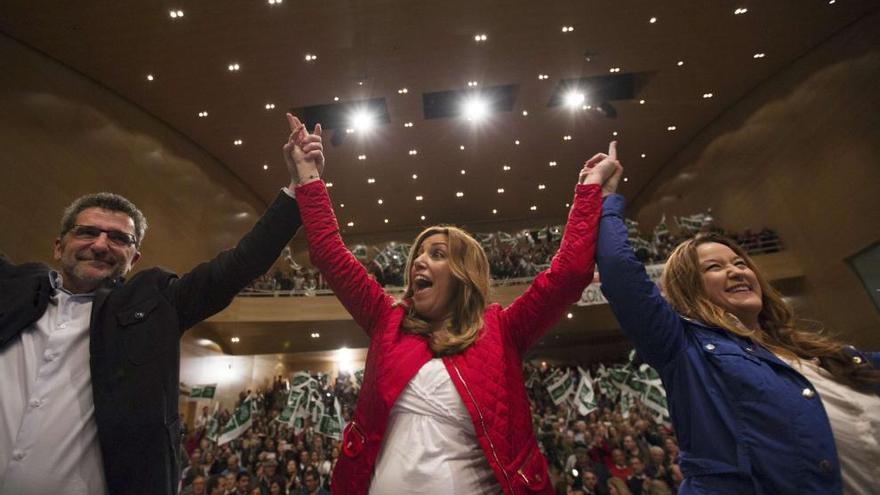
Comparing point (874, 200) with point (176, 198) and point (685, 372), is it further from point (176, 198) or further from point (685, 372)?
point (176, 198)

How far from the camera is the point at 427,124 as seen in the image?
496 inches

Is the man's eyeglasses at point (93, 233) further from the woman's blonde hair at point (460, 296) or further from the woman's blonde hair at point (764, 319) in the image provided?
the woman's blonde hair at point (764, 319)

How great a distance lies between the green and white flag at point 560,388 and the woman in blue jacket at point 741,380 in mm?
4976

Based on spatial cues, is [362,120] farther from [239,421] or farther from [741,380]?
[741,380]

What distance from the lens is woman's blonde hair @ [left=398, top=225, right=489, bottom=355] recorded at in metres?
1.43

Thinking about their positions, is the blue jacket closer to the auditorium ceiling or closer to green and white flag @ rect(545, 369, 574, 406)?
green and white flag @ rect(545, 369, 574, 406)

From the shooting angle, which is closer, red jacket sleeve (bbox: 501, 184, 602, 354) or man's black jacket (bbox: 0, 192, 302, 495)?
man's black jacket (bbox: 0, 192, 302, 495)

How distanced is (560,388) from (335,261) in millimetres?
5547

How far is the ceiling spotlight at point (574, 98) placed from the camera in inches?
465

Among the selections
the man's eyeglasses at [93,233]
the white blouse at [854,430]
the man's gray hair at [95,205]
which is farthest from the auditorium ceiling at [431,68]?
the white blouse at [854,430]

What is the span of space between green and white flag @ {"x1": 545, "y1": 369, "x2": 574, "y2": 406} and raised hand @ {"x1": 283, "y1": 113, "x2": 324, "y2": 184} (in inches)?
214

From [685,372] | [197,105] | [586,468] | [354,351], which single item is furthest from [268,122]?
[685,372]

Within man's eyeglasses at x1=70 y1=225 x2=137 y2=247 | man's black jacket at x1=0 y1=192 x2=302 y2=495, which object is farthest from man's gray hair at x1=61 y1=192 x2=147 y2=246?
man's black jacket at x1=0 y1=192 x2=302 y2=495

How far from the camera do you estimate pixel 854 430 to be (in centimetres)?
116
